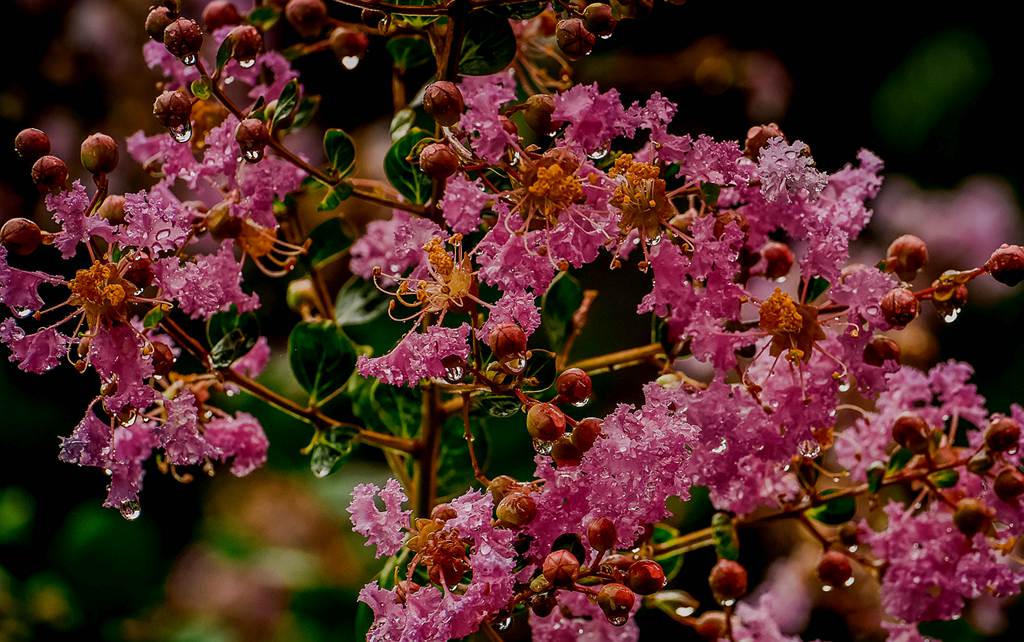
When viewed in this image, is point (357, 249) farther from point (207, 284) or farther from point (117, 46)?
point (117, 46)

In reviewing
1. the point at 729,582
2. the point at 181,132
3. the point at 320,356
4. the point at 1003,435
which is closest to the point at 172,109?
the point at 181,132

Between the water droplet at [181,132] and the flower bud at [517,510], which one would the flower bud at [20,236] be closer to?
the water droplet at [181,132]

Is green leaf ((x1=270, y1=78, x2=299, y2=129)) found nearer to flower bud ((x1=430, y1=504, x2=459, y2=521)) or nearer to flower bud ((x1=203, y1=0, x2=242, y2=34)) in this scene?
flower bud ((x1=203, y1=0, x2=242, y2=34))

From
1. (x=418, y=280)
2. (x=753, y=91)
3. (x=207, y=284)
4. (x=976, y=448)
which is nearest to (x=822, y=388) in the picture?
(x=976, y=448)

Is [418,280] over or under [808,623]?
over

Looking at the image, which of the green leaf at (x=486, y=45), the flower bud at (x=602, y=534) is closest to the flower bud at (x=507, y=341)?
the flower bud at (x=602, y=534)

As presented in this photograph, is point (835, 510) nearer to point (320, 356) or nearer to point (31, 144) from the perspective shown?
point (320, 356)

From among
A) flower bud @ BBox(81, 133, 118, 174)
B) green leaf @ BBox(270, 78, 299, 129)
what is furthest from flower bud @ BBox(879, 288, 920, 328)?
flower bud @ BBox(81, 133, 118, 174)
